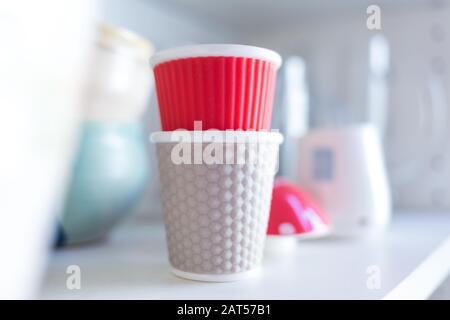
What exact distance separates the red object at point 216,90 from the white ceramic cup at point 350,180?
29 centimetres

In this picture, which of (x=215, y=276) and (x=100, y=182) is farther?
(x=100, y=182)

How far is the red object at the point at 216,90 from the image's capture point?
414 millimetres

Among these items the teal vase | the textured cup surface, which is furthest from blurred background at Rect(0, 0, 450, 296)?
the textured cup surface

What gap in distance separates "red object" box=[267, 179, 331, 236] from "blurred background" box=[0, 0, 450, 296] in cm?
20

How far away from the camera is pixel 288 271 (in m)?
0.47

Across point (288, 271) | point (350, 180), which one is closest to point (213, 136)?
point (288, 271)

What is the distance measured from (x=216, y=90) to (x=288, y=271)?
0.21m

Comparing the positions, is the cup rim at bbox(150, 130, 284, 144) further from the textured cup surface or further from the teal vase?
the teal vase

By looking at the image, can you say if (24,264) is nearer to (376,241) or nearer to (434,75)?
(376,241)

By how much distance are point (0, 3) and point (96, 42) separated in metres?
0.19

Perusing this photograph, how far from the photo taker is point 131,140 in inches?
24.3

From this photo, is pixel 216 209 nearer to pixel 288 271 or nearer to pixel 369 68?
pixel 288 271

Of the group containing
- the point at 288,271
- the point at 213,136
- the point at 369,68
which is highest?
the point at 369,68
